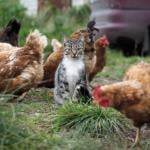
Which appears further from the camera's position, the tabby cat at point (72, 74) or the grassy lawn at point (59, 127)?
the tabby cat at point (72, 74)

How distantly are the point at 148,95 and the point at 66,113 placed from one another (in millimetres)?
1152

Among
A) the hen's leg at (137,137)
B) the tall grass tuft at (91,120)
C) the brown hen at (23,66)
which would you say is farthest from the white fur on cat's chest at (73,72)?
the hen's leg at (137,137)

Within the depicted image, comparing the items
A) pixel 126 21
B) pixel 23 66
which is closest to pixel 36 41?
pixel 23 66

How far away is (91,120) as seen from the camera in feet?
25.4

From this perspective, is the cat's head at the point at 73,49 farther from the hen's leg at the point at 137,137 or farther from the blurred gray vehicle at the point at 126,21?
the blurred gray vehicle at the point at 126,21

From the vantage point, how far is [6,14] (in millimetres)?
14930

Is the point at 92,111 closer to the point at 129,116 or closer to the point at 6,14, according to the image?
the point at 129,116

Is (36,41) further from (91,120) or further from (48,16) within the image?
(48,16)

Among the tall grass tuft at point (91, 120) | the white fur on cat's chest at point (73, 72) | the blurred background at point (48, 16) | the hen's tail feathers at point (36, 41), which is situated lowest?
the blurred background at point (48, 16)

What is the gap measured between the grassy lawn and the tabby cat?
0.26m

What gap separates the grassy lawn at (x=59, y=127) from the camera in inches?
242

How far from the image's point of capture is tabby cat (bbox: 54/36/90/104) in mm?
8961

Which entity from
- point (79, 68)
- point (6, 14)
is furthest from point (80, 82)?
point (6, 14)

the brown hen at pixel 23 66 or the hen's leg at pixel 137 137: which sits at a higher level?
the brown hen at pixel 23 66
